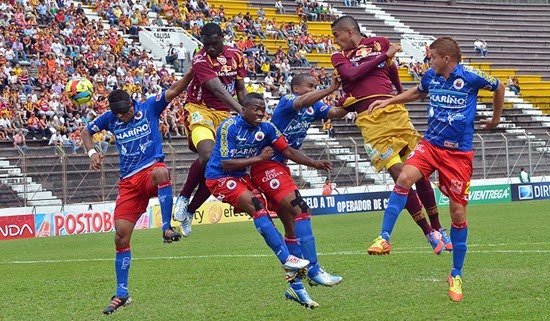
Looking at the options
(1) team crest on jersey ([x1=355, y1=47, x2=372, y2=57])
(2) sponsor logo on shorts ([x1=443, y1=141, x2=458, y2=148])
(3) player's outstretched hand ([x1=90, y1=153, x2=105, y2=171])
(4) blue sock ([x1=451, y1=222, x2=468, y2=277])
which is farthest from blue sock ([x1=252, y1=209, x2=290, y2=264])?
(1) team crest on jersey ([x1=355, y1=47, x2=372, y2=57])

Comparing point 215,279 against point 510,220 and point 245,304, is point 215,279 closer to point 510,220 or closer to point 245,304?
point 245,304

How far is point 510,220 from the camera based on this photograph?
25812mm

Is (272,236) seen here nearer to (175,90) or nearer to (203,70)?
(175,90)

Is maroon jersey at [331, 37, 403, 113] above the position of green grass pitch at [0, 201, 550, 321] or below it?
above

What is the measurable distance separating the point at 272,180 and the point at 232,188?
0.53 m

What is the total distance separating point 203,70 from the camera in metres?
13.6

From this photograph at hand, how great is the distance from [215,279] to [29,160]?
58.9 ft

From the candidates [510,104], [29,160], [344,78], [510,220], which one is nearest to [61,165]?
[29,160]

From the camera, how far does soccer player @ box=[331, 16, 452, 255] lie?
13.2m

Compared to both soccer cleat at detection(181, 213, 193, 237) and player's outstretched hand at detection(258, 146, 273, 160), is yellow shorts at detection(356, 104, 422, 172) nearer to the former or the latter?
player's outstretched hand at detection(258, 146, 273, 160)

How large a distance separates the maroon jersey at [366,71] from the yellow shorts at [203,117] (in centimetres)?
181

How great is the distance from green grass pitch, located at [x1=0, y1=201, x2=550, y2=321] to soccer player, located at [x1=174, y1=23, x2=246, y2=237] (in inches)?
52.2

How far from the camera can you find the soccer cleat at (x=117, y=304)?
11.5 meters

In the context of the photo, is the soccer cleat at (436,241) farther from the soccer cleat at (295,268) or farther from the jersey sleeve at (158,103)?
the jersey sleeve at (158,103)
